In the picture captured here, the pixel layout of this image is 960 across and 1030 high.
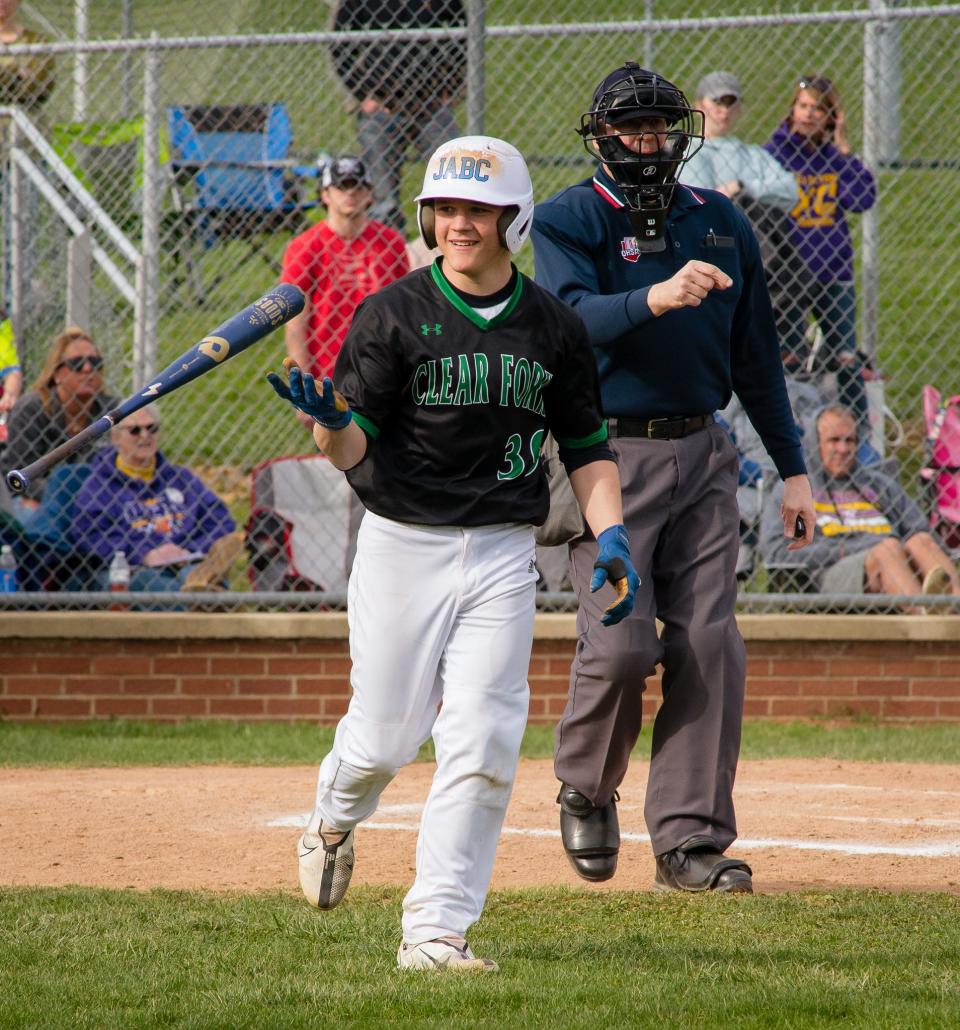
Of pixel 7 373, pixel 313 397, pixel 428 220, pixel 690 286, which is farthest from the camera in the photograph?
pixel 7 373

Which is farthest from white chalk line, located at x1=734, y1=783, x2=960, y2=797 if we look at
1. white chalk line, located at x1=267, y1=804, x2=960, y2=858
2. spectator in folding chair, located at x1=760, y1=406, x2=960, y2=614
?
spectator in folding chair, located at x1=760, y1=406, x2=960, y2=614

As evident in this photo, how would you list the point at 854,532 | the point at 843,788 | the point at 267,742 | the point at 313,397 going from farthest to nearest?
the point at 854,532
the point at 267,742
the point at 843,788
the point at 313,397

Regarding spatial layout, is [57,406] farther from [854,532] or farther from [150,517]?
[854,532]

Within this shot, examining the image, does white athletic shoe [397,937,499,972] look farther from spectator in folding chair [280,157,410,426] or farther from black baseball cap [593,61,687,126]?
spectator in folding chair [280,157,410,426]

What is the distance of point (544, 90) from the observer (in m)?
9.52

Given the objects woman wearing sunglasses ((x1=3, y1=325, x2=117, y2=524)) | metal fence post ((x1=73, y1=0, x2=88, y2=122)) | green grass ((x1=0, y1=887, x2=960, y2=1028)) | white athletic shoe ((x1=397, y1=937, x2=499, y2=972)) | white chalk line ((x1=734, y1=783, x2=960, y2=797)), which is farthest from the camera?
metal fence post ((x1=73, y1=0, x2=88, y2=122))

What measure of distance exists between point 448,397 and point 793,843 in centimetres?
257

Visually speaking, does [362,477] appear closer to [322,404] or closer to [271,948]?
[322,404]

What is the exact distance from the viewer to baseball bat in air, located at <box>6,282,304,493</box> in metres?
3.94

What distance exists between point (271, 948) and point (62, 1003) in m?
0.65

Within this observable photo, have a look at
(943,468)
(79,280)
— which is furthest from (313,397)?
(79,280)

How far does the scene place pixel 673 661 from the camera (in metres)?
4.92

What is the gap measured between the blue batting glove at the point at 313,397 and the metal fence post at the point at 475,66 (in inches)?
200

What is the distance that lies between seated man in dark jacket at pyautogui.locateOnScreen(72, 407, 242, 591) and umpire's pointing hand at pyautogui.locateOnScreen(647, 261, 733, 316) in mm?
4544
